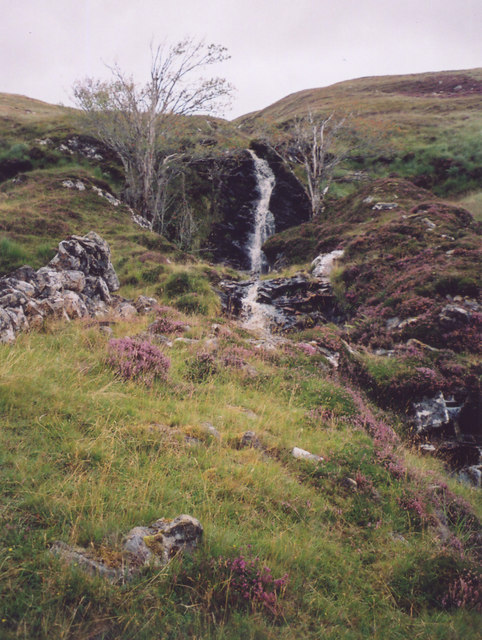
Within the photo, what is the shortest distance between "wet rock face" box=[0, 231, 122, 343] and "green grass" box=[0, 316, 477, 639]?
144cm

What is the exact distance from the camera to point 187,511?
366cm

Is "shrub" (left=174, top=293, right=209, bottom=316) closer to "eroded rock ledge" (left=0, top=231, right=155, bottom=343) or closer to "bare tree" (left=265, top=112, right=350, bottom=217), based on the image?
"eroded rock ledge" (left=0, top=231, right=155, bottom=343)

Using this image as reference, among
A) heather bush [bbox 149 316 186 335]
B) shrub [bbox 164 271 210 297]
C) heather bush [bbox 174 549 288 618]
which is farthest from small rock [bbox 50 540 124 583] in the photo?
shrub [bbox 164 271 210 297]

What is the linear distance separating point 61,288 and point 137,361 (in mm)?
5284

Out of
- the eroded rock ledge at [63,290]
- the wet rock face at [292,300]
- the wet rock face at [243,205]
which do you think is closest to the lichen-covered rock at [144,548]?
the eroded rock ledge at [63,290]

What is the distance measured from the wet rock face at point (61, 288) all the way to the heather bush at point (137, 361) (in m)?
2.03

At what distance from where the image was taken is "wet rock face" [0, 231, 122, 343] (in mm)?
7615

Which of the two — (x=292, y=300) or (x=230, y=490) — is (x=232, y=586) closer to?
(x=230, y=490)

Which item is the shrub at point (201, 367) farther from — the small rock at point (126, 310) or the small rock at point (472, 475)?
the small rock at point (472, 475)

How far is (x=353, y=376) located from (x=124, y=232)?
18.3 meters

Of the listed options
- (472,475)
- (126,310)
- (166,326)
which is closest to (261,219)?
(126,310)

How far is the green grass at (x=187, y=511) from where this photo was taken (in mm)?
2586

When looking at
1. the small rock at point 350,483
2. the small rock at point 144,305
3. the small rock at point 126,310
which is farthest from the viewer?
the small rock at point 144,305

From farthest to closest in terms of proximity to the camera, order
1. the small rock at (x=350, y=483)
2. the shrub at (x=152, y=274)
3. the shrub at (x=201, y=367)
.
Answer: the shrub at (x=152, y=274)
the shrub at (x=201, y=367)
the small rock at (x=350, y=483)
